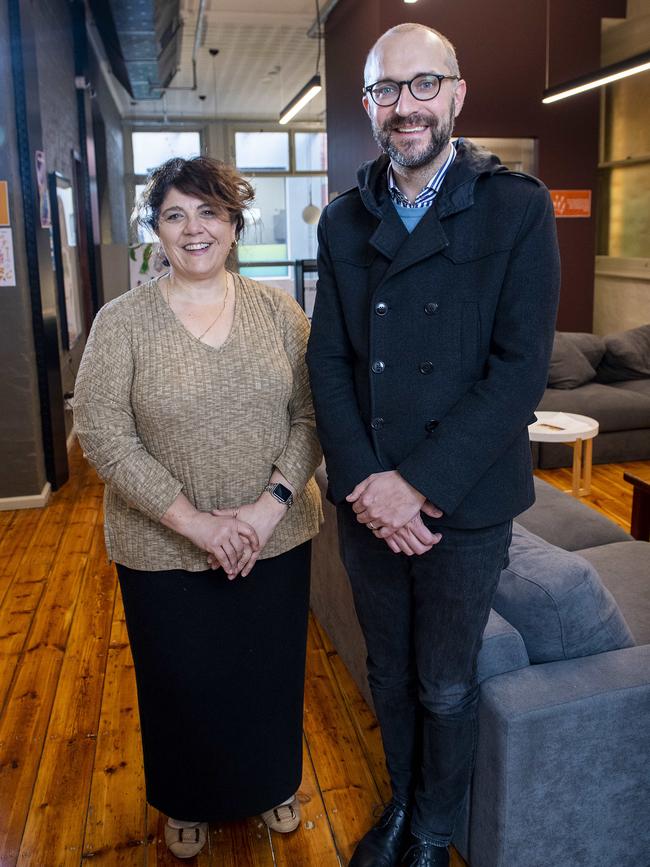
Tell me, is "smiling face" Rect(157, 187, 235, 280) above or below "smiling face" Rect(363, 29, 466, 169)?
below

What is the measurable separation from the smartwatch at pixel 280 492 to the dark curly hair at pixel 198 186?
63 cm

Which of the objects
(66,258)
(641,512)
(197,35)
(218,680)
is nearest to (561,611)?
(218,680)

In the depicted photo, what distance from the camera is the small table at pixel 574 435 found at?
5.03 m

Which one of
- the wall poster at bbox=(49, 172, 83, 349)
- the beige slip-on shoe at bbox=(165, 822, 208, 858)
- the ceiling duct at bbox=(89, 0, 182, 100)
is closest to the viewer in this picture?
the beige slip-on shoe at bbox=(165, 822, 208, 858)

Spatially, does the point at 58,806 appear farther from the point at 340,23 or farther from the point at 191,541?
the point at 340,23

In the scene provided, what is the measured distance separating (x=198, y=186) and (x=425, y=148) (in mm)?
534

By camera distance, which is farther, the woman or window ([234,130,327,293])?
window ([234,130,327,293])

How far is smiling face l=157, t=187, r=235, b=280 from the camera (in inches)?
74.5

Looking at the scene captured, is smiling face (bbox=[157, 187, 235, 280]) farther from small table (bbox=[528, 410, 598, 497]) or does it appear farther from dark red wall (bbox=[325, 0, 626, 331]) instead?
dark red wall (bbox=[325, 0, 626, 331])

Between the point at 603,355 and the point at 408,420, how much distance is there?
Result: 562 cm

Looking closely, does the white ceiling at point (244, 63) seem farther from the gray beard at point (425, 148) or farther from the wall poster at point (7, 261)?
the gray beard at point (425, 148)

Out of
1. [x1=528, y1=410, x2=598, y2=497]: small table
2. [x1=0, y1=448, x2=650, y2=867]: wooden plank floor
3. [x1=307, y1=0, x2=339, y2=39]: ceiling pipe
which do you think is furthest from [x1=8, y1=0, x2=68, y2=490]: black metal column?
[x1=307, y1=0, x2=339, y2=39]: ceiling pipe

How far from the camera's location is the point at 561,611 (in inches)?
77.4

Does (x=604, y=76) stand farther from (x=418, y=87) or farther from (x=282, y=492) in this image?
(x=282, y=492)
